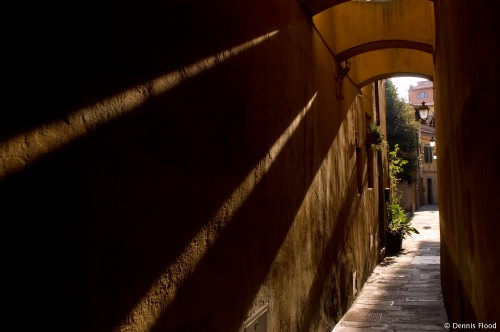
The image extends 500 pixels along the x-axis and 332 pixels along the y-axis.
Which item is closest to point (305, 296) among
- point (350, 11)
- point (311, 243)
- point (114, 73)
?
point (311, 243)

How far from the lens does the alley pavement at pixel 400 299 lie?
600 cm

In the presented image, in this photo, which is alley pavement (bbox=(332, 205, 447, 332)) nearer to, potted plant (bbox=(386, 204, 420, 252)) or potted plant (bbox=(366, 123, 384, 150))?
potted plant (bbox=(386, 204, 420, 252))

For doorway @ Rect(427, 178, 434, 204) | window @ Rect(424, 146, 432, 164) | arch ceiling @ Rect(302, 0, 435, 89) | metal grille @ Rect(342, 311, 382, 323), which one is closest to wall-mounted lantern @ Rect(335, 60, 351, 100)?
arch ceiling @ Rect(302, 0, 435, 89)

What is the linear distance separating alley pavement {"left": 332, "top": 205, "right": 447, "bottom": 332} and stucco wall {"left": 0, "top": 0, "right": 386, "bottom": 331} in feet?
7.51

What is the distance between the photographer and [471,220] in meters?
2.76

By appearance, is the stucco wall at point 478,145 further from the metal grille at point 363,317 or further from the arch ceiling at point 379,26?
the arch ceiling at point 379,26

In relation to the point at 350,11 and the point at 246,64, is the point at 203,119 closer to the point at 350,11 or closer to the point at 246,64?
the point at 246,64

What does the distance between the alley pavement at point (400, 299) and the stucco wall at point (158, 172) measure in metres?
2.29

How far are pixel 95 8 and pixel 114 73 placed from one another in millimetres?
252

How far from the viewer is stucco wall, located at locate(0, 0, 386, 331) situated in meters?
1.37

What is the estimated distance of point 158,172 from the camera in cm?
198

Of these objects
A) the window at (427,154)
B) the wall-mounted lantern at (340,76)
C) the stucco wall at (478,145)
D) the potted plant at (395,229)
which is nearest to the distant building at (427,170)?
the window at (427,154)

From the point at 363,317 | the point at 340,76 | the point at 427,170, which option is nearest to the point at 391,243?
the point at 363,317

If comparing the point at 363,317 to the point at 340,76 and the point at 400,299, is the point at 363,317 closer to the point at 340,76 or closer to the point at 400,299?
the point at 400,299
